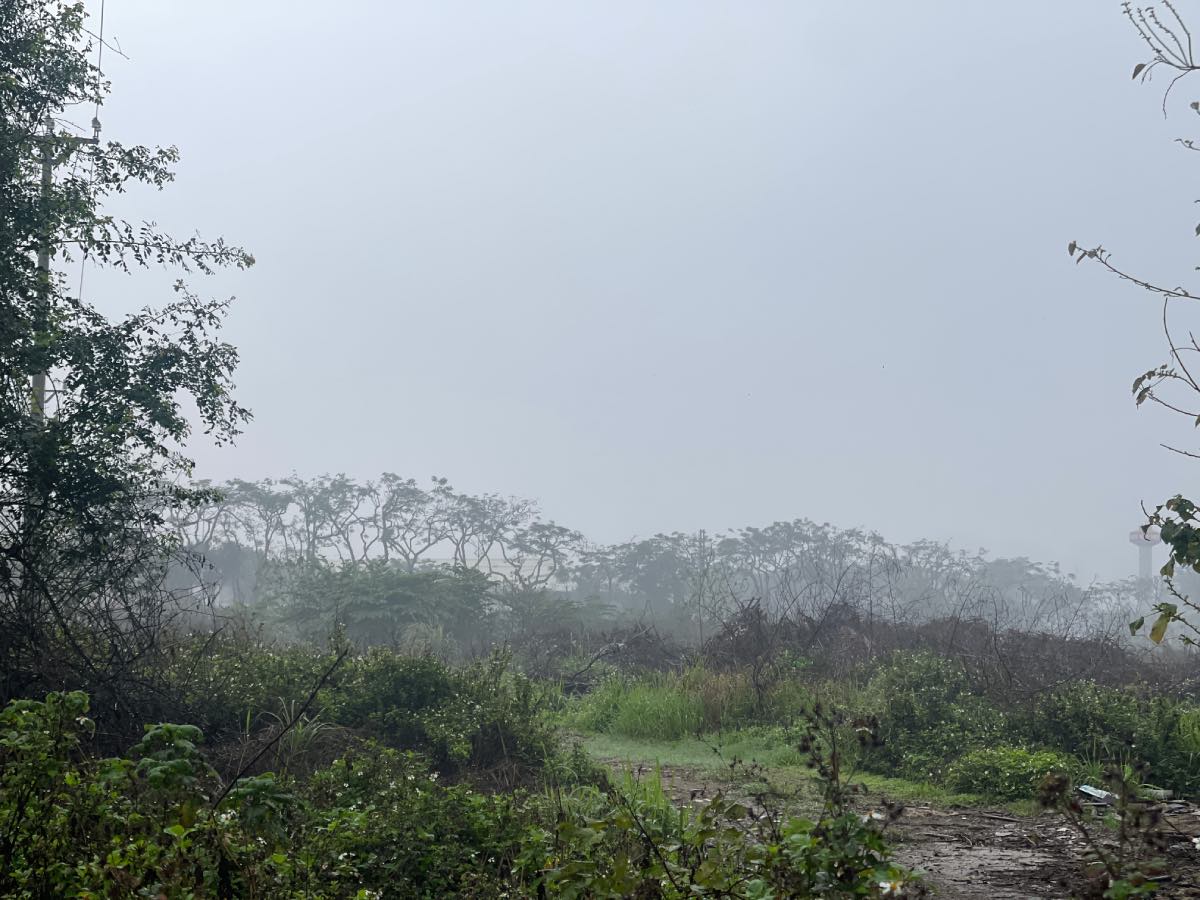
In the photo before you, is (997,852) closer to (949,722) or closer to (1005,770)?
(1005,770)

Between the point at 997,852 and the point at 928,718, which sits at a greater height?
the point at 928,718

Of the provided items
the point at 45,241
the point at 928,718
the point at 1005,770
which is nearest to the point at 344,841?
the point at 1005,770

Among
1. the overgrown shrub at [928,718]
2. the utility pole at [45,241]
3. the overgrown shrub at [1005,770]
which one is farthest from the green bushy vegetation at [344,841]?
the utility pole at [45,241]

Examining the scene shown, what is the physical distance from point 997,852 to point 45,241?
9.93m

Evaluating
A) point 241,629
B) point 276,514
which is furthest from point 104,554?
point 276,514

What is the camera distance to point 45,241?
9.99m

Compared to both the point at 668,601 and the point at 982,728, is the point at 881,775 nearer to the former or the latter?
the point at 982,728

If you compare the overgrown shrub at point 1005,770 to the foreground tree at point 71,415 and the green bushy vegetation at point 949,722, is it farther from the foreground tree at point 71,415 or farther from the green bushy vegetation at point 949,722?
the foreground tree at point 71,415

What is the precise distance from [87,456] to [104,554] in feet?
3.08

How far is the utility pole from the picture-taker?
976cm

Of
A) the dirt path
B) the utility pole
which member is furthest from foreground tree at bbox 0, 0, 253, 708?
the dirt path

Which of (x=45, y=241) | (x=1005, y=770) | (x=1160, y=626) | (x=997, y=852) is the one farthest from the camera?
(x=45, y=241)

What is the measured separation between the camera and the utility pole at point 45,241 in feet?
32.0

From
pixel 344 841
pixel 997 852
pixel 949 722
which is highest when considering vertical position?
pixel 344 841
